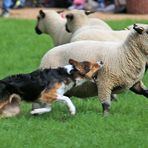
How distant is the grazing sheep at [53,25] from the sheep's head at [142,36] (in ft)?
13.9

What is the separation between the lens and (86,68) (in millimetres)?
8805

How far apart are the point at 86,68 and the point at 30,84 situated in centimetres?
74

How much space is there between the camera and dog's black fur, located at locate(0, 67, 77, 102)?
8648 millimetres

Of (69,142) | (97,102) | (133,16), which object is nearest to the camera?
(69,142)

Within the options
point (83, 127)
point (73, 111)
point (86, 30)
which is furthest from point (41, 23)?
point (83, 127)

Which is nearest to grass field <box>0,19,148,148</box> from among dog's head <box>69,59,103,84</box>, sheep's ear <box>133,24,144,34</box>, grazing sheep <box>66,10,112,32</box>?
dog's head <box>69,59,103,84</box>

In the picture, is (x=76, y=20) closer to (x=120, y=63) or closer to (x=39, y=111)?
(x=120, y=63)

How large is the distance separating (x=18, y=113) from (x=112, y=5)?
47.1 ft

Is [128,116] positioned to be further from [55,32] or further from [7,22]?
[7,22]

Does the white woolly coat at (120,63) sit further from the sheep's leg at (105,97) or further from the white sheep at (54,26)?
the white sheep at (54,26)

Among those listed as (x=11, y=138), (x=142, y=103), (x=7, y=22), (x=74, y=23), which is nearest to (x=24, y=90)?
(x=11, y=138)

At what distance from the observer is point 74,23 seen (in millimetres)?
12633

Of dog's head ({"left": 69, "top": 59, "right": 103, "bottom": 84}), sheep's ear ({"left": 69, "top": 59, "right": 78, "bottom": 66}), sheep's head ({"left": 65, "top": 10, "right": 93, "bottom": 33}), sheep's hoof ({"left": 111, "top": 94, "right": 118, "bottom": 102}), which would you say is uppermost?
sheep's ear ({"left": 69, "top": 59, "right": 78, "bottom": 66})

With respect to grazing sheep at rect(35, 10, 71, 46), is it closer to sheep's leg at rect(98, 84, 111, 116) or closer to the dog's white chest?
sheep's leg at rect(98, 84, 111, 116)
